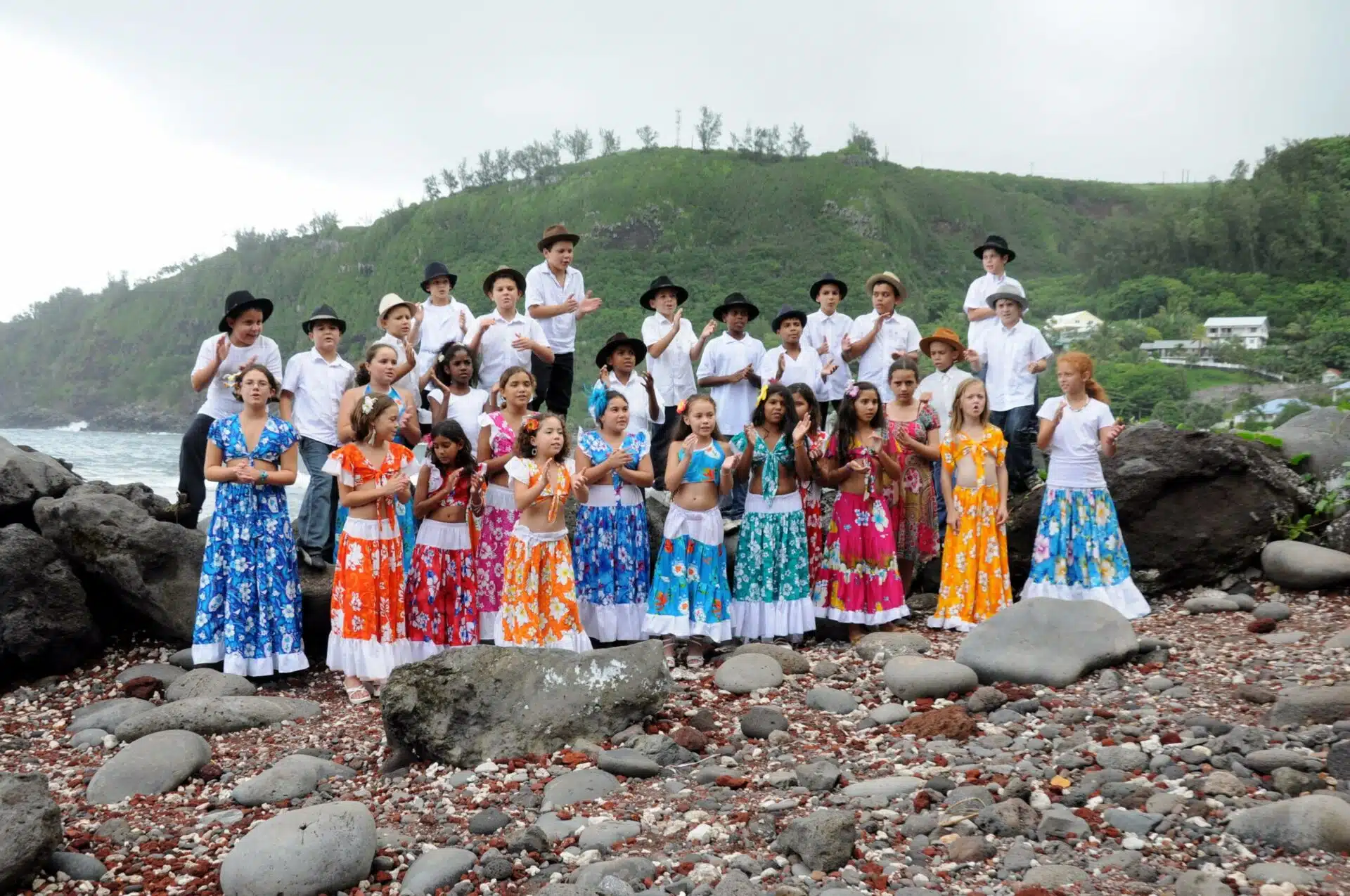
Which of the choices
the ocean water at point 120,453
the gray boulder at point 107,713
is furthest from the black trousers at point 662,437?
the ocean water at point 120,453

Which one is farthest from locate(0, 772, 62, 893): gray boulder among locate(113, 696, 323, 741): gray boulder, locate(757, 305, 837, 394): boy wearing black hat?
locate(757, 305, 837, 394): boy wearing black hat

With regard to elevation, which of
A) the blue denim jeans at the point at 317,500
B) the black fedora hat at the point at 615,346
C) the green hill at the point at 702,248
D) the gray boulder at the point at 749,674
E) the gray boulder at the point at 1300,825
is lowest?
the gray boulder at the point at 749,674

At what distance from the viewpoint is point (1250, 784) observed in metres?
4.83

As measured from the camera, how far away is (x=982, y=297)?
33.5 ft

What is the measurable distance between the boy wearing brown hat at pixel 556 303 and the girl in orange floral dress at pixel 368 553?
2154mm

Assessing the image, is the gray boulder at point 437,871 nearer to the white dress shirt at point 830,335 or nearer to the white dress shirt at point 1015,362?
the white dress shirt at point 830,335

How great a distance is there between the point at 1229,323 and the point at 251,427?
4082 cm

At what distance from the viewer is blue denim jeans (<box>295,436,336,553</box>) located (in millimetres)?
8492

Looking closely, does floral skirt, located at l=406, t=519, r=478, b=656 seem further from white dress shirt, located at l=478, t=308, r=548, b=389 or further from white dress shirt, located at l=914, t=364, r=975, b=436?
white dress shirt, located at l=914, t=364, r=975, b=436

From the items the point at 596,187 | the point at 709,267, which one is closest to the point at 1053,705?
the point at 709,267

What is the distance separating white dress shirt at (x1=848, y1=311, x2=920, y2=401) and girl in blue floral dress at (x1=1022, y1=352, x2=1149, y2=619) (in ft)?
5.75

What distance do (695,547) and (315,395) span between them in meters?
3.33

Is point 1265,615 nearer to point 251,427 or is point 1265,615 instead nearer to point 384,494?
point 384,494

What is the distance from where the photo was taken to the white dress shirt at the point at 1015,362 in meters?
9.55
